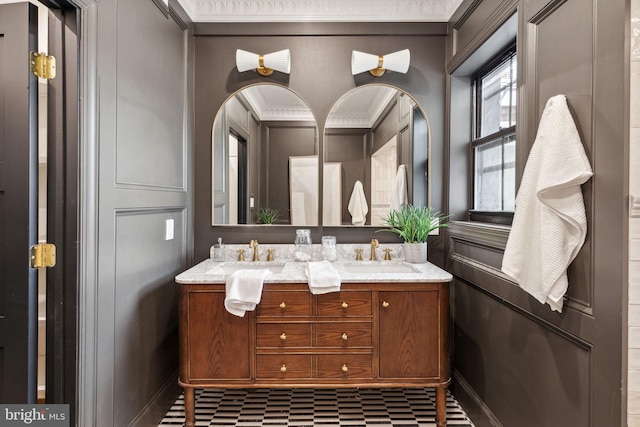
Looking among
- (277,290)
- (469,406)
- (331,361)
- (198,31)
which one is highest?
(198,31)

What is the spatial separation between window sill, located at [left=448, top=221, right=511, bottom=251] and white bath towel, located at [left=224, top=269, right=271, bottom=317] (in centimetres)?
110

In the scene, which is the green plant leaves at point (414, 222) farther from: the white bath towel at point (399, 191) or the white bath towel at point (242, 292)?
the white bath towel at point (242, 292)

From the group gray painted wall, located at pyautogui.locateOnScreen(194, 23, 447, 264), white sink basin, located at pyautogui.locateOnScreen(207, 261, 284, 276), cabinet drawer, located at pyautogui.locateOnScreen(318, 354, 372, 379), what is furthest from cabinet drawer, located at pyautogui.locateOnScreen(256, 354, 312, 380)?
gray painted wall, located at pyautogui.locateOnScreen(194, 23, 447, 264)

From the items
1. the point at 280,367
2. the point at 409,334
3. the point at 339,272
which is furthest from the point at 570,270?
the point at 280,367

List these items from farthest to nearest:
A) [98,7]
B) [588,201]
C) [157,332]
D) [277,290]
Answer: [157,332], [277,290], [98,7], [588,201]

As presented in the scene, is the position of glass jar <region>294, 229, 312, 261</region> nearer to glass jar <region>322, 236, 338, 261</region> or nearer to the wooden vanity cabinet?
glass jar <region>322, 236, 338, 261</region>

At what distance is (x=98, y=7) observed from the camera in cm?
158

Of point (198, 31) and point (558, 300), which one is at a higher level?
point (198, 31)

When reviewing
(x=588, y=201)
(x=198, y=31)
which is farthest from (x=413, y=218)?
Result: (x=198, y=31)

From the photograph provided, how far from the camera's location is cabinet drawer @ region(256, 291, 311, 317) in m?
1.98

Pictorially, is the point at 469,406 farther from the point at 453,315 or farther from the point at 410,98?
the point at 410,98

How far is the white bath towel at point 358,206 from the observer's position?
2.58m

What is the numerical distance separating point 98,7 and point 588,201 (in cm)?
189

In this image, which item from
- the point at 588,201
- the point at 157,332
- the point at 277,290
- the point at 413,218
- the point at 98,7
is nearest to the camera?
the point at 588,201
